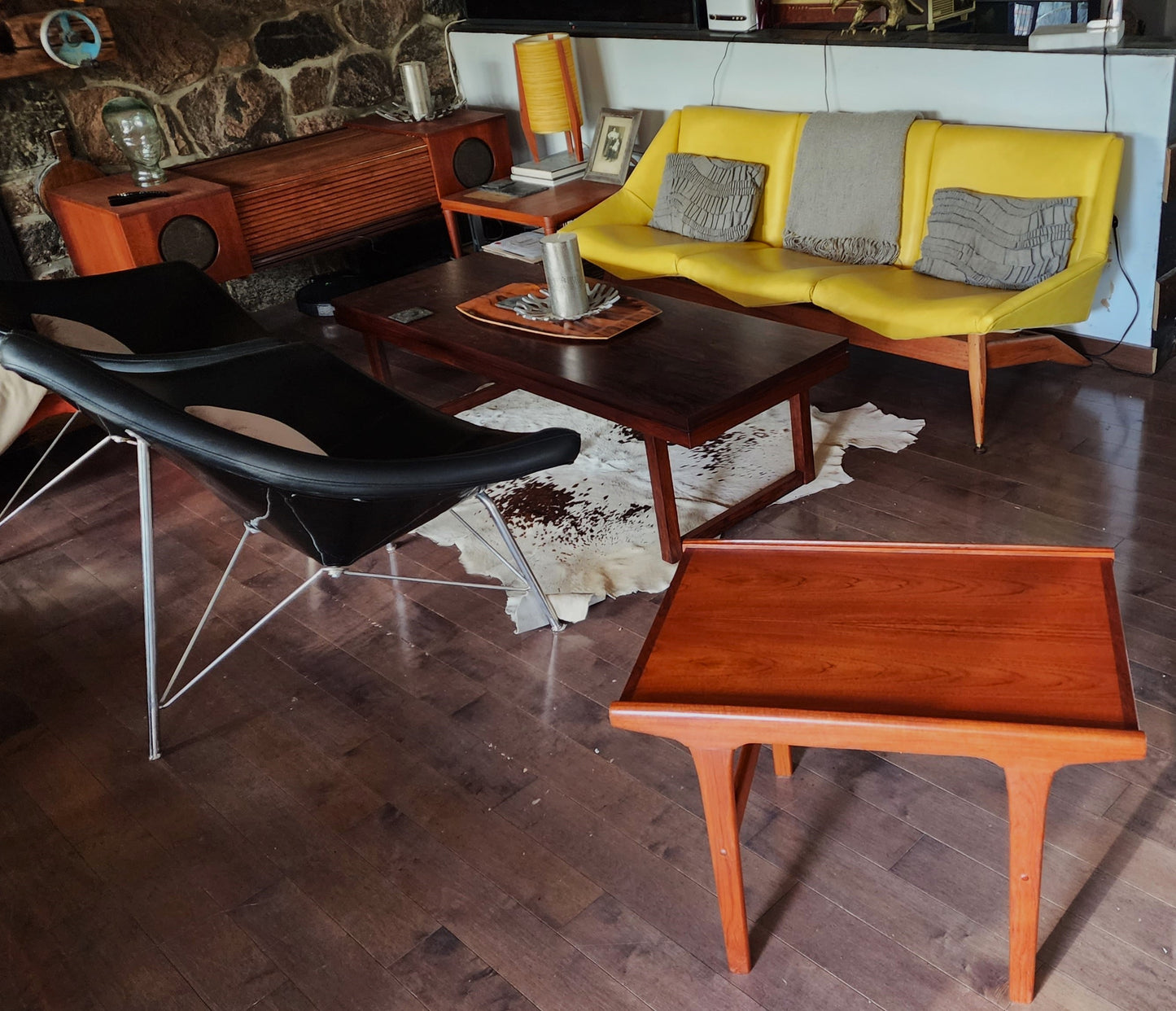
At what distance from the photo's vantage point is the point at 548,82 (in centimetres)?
442

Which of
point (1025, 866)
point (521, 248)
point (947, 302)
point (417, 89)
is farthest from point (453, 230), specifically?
point (1025, 866)

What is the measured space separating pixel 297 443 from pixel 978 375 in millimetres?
1760

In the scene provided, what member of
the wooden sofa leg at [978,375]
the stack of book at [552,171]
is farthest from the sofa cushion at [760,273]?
the stack of book at [552,171]

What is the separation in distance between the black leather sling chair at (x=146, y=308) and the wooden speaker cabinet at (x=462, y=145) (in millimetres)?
1793

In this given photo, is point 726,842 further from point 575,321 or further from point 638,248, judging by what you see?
point 638,248

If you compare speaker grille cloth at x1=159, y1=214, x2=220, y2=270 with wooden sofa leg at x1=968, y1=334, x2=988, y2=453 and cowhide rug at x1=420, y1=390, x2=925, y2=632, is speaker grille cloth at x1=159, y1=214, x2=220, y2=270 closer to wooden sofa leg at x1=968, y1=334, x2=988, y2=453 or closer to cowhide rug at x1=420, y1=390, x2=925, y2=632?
cowhide rug at x1=420, y1=390, x2=925, y2=632

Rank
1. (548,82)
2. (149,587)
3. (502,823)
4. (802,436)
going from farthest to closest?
(548,82) < (802,436) < (149,587) < (502,823)

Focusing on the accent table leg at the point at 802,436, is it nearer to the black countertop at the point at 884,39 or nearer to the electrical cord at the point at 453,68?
the black countertop at the point at 884,39

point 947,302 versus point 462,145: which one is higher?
point 462,145

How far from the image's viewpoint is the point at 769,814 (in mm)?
1932

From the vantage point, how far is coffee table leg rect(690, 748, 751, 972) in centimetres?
144

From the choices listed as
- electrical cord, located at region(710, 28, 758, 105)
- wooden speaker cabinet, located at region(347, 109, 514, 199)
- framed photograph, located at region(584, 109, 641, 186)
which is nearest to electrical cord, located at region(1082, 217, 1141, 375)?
electrical cord, located at region(710, 28, 758, 105)

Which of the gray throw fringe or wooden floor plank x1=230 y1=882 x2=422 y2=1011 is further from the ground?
the gray throw fringe

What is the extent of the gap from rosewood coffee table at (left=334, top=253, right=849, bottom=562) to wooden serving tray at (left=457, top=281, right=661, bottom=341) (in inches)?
0.8
